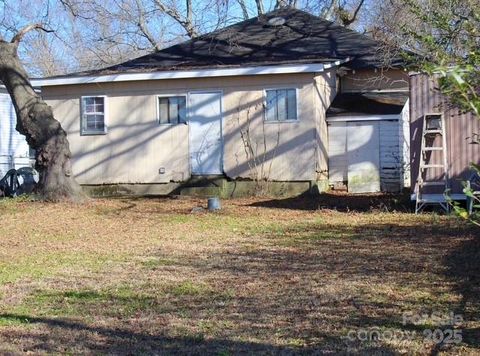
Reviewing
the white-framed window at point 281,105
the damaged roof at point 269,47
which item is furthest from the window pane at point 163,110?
the white-framed window at point 281,105

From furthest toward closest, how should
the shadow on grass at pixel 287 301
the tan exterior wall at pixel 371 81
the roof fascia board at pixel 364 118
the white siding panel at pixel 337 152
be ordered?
1. the tan exterior wall at pixel 371 81
2. the white siding panel at pixel 337 152
3. the roof fascia board at pixel 364 118
4. the shadow on grass at pixel 287 301

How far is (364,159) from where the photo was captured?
63.4 feet

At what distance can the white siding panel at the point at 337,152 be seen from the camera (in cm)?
1958

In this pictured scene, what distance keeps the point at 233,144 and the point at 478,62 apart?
47.8 feet

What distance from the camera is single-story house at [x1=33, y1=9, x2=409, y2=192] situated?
1850 cm

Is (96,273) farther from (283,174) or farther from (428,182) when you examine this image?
(283,174)

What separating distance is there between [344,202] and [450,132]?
11.5 ft

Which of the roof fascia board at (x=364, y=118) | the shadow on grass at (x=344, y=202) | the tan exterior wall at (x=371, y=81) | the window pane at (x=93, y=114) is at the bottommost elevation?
the shadow on grass at (x=344, y=202)

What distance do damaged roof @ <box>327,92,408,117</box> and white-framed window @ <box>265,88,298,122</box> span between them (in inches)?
56.9

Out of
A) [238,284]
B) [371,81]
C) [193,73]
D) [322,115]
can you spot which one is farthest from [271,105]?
[238,284]

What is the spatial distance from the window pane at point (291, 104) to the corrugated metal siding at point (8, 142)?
1153 cm

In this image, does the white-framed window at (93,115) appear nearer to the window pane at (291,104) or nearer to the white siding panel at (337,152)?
the window pane at (291,104)

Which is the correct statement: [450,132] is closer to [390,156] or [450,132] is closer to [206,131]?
[390,156]

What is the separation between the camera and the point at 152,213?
15.2 m
